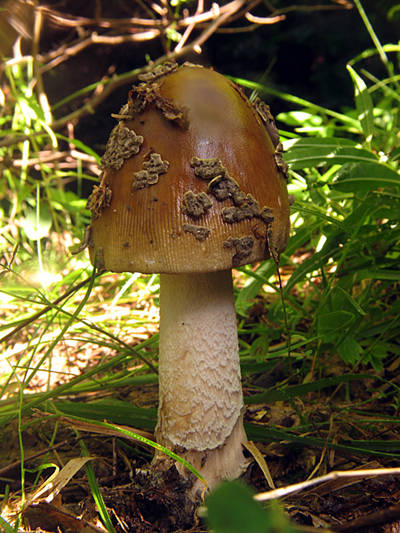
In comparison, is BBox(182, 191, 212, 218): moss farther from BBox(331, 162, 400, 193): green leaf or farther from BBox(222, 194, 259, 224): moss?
BBox(331, 162, 400, 193): green leaf

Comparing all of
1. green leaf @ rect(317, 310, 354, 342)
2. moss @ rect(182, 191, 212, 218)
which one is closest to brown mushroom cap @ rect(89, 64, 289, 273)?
moss @ rect(182, 191, 212, 218)

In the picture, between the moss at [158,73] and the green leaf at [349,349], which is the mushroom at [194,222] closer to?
the moss at [158,73]

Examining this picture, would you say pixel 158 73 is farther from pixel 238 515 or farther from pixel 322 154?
pixel 238 515

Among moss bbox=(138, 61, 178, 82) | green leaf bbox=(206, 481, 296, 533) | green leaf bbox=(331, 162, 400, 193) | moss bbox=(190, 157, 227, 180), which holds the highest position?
moss bbox=(138, 61, 178, 82)

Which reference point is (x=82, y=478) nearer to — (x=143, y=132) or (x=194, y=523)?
(x=194, y=523)

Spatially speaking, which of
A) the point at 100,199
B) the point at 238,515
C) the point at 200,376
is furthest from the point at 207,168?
the point at 238,515

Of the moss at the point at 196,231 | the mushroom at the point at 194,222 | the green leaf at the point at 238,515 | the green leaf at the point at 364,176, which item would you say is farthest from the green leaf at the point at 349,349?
the green leaf at the point at 238,515

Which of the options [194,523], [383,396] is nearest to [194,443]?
[194,523]
